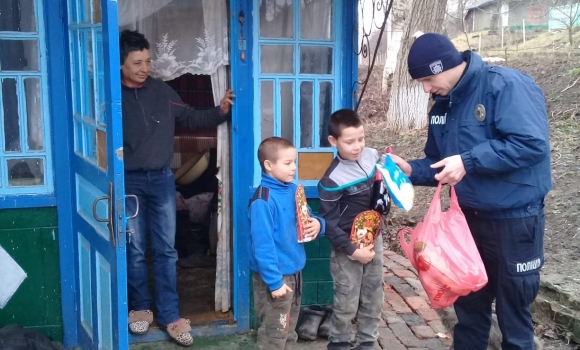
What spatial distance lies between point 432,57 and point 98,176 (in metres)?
1.89

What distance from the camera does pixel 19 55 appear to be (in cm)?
379

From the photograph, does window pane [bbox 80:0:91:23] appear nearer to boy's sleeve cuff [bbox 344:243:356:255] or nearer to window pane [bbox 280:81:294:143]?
window pane [bbox 280:81:294:143]

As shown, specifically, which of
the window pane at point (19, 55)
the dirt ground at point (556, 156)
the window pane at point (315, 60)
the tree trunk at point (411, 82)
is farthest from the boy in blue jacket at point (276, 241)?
the tree trunk at point (411, 82)

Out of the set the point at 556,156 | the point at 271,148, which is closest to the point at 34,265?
the point at 271,148

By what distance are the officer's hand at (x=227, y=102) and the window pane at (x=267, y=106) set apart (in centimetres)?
23

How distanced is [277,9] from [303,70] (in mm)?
455

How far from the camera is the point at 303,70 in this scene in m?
4.28

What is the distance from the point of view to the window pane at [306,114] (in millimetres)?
4293

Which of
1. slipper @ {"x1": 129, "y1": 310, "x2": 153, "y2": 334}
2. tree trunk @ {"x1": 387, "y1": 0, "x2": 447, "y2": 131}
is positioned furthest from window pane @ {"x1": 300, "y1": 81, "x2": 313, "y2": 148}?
tree trunk @ {"x1": 387, "y1": 0, "x2": 447, "y2": 131}

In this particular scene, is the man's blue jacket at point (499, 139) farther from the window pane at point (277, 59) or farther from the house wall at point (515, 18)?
the house wall at point (515, 18)

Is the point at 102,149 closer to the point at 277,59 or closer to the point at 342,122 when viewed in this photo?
the point at 342,122

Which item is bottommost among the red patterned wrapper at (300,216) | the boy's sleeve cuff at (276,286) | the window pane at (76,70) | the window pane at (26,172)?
the boy's sleeve cuff at (276,286)

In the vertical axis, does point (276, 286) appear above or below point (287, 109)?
below

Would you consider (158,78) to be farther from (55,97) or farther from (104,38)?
(104,38)
